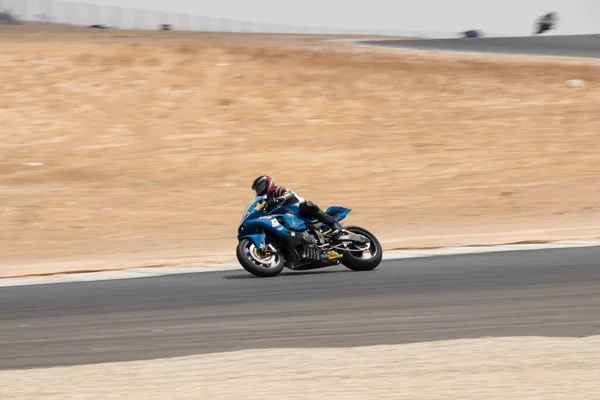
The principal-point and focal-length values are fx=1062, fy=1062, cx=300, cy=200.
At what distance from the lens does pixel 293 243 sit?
1413 centimetres

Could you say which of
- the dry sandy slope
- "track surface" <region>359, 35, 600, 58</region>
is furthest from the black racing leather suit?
"track surface" <region>359, 35, 600, 58</region>

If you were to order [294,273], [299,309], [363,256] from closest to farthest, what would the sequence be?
[299,309] → [363,256] → [294,273]

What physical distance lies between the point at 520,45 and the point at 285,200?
33262 millimetres

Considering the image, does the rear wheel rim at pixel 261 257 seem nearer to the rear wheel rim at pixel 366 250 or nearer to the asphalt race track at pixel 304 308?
the asphalt race track at pixel 304 308

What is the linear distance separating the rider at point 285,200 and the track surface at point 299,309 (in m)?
0.75

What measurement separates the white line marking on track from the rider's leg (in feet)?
5.94

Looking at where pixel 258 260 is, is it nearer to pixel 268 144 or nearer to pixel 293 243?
pixel 293 243

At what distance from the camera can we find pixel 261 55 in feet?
136

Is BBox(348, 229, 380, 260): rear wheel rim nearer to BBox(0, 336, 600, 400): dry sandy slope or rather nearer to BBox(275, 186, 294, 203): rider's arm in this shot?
BBox(275, 186, 294, 203): rider's arm

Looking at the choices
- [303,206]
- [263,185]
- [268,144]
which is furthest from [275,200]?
[268,144]

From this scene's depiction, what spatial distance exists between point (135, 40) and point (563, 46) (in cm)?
1851

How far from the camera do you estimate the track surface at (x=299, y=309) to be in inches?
376

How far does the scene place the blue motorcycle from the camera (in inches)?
552

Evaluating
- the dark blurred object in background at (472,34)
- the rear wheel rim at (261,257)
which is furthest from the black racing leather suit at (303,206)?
the dark blurred object in background at (472,34)
